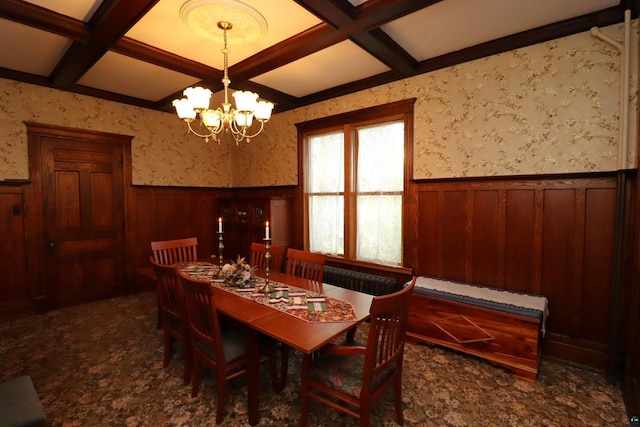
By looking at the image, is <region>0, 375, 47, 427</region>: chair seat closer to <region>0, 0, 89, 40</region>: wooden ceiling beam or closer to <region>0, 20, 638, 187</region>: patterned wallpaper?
<region>0, 0, 89, 40</region>: wooden ceiling beam

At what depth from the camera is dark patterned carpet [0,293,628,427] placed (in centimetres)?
191

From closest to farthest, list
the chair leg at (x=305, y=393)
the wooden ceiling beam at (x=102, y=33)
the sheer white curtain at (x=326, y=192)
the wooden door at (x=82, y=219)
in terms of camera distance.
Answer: the chair leg at (x=305, y=393) < the wooden ceiling beam at (x=102, y=33) < the wooden door at (x=82, y=219) < the sheer white curtain at (x=326, y=192)

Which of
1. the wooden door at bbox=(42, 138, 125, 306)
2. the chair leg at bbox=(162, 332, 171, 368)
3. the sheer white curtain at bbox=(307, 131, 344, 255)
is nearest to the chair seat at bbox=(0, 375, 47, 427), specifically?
the chair leg at bbox=(162, 332, 171, 368)

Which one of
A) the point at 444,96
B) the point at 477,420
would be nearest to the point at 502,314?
the point at 477,420

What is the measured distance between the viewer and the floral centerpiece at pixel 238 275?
245 centimetres

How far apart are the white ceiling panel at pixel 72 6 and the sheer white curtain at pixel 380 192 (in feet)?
8.82

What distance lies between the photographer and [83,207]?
3873 mm

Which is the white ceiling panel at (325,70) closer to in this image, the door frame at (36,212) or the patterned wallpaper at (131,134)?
the patterned wallpaper at (131,134)

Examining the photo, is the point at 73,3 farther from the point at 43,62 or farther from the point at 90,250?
the point at 90,250

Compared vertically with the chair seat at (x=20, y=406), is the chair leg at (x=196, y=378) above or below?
below

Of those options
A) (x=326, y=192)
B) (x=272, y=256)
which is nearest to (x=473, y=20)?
(x=326, y=192)

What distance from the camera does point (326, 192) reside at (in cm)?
402

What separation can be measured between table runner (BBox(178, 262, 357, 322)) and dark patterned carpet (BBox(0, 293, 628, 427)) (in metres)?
0.67

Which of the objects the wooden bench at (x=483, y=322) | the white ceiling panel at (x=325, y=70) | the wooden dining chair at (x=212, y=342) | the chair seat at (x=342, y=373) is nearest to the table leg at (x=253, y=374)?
the wooden dining chair at (x=212, y=342)
